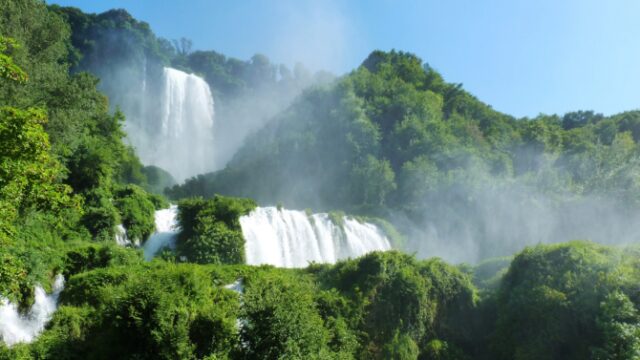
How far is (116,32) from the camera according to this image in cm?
6938

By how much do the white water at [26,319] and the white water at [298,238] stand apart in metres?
10.3

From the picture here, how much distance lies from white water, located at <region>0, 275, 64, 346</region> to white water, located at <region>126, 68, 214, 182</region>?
1928 inches

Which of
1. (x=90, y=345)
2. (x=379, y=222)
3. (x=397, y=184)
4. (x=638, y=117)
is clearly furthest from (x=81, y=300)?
(x=638, y=117)

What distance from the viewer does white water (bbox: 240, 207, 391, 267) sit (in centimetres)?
2702

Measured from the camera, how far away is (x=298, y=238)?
97.2 feet

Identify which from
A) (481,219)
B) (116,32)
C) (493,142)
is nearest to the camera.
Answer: (481,219)

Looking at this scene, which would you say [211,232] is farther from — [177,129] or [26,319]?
[177,129]

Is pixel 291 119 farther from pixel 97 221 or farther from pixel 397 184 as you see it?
pixel 97 221

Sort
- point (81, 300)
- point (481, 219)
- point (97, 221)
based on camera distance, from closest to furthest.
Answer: point (81, 300) → point (97, 221) → point (481, 219)

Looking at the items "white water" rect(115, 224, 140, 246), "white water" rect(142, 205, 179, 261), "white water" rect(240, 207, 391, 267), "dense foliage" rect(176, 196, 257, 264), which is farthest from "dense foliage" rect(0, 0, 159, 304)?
"white water" rect(240, 207, 391, 267)

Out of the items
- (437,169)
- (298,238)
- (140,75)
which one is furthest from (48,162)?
(140,75)

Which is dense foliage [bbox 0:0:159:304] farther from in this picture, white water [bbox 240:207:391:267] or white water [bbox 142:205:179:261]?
white water [bbox 240:207:391:267]

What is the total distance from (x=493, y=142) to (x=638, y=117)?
67.3 feet

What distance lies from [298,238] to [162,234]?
7596mm
